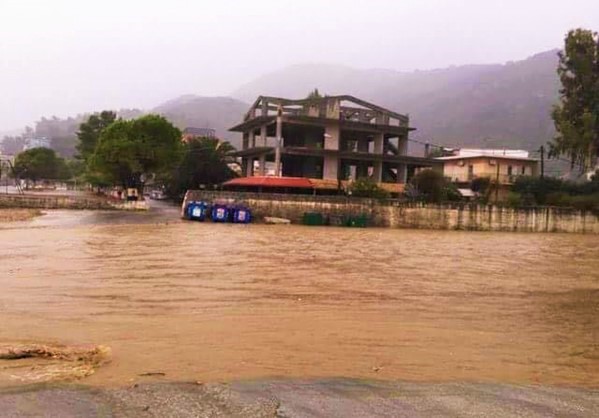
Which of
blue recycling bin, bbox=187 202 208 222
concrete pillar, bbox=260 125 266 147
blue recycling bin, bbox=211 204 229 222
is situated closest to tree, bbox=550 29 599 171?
concrete pillar, bbox=260 125 266 147

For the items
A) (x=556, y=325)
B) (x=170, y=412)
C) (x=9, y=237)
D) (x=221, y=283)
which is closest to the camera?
(x=170, y=412)

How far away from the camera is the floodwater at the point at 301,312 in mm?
7410

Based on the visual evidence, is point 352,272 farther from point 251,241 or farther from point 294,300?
point 251,241

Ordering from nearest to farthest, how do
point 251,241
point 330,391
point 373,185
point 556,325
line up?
point 330,391 → point 556,325 → point 251,241 → point 373,185

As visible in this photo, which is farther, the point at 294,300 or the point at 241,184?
the point at 241,184

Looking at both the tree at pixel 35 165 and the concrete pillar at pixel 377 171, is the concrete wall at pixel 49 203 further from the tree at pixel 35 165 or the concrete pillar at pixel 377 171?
the tree at pixel 35 165

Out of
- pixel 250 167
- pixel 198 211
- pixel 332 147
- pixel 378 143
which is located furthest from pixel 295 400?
pixel 250 167

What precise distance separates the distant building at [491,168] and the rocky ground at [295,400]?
64.5 m

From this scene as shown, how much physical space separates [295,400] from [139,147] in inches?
2027

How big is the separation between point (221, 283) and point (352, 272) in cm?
481

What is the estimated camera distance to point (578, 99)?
55.7 meters

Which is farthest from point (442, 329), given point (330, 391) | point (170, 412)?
point (170, 412)

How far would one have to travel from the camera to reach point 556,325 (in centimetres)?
1073

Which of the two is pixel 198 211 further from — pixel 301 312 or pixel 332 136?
pixel 301 312
